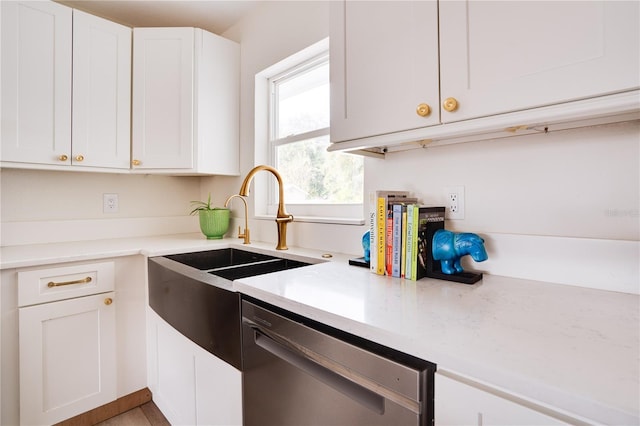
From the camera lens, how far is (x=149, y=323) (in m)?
1.68

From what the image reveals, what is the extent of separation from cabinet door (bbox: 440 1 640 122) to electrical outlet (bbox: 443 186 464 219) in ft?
1.16

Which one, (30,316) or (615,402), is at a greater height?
(615,402)

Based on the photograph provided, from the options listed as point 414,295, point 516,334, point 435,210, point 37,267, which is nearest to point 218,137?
point 37,267

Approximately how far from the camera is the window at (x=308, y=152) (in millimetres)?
1719

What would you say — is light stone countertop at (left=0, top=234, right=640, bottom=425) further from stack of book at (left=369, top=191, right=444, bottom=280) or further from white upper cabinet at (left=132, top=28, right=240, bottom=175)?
white upper cabinet at (left=132, top=28, right=240, bottom=175)

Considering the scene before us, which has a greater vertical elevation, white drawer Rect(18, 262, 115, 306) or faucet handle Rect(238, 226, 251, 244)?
faucet handle Rect(238, 226, 251, 244)

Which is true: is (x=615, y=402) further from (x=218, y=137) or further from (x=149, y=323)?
(x=218, y=137)

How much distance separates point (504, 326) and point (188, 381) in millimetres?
1212

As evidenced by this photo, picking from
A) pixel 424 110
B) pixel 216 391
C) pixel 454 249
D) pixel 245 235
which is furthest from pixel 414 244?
pixel 245 235

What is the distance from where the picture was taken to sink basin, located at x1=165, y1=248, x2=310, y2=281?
1484mm

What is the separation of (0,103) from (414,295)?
2.08 metres

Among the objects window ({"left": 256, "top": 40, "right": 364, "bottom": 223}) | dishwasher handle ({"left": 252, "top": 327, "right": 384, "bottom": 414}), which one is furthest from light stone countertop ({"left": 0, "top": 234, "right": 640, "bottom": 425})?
window ({"left": 256, "top": 40, "right": 364, "bottom": 223})

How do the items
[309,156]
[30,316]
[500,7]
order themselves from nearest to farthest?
[500,7] < [30,316] < [309,156]

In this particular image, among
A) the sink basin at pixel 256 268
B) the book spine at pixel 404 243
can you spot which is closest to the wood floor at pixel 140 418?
the sink basin at pixel 256 268
